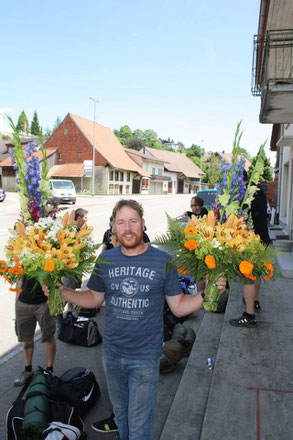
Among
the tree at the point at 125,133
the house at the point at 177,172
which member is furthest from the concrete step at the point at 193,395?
the tree at the point at 125,133

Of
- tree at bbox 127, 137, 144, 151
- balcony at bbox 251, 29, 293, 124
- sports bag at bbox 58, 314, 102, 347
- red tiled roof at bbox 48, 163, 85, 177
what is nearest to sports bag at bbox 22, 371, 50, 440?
sports bag at bbox 58, 314, 102, 347

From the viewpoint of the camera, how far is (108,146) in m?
50.2

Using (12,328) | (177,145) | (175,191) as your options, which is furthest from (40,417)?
(177,145)

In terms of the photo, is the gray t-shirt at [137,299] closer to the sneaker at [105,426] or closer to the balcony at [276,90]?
the sneaker at [105,426]

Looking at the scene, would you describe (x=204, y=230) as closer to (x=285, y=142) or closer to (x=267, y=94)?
(x=267, y=94)

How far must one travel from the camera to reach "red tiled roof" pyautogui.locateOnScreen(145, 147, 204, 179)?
69125 millimetres

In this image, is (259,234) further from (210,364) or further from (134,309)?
(134,309)

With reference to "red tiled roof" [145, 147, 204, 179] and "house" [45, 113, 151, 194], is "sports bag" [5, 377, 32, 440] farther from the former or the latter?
"red tiled roof" [145, 147, 204, 179]

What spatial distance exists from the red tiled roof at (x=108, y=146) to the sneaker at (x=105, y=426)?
143ft

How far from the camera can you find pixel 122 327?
2.39 metres

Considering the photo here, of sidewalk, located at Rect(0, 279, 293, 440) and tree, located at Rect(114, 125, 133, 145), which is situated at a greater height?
tree, located at Rect(114, 125, 133, 145)

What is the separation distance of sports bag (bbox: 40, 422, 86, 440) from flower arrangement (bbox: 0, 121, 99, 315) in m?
0.97

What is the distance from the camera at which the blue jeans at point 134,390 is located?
92.1 inches

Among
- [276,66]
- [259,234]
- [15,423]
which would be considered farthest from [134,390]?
[276,66]
